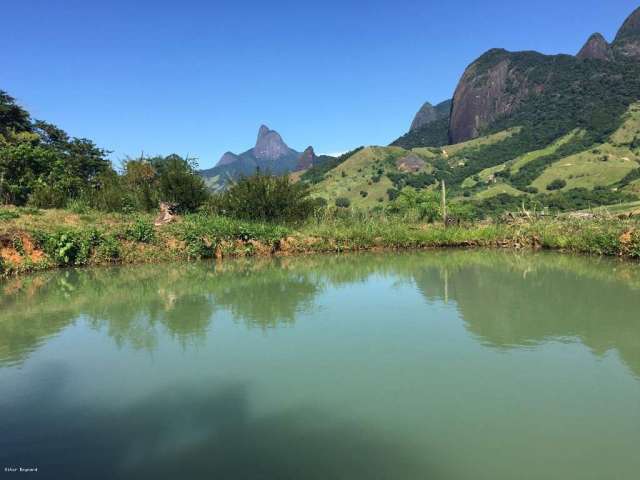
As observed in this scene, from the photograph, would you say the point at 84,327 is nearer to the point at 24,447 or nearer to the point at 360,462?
the point at 24,447

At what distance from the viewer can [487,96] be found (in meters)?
158

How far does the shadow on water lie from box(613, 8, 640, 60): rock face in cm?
19018

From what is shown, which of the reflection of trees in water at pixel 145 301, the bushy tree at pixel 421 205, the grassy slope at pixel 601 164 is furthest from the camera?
the grassy slope at pixel 601 164

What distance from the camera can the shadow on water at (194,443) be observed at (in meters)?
3.23

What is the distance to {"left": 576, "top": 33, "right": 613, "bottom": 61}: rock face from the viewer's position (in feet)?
516

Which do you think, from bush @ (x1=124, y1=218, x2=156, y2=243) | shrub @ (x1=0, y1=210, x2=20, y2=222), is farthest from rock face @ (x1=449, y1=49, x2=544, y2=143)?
shrub @ (x1=0, y1=210, x2=20, y2=222)

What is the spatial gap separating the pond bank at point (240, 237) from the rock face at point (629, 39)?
17254 centimetres

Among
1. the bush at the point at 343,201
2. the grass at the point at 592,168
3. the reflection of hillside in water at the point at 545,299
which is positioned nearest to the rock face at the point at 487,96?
the grass at the point at 592,168

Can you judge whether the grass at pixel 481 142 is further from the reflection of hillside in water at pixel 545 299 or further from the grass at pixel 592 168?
the reflection of hillside in water at pixel 545 299

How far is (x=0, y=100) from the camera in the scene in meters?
35.0

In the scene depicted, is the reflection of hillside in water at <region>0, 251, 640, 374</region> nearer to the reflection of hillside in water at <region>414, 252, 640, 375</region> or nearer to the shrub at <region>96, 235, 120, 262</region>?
the reflection of hillside in water at <region>414, 252, 640, 375</region>

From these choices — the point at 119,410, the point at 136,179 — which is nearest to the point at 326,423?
Answer: the point at 119,410

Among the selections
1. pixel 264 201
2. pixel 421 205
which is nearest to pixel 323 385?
pixel 264 201

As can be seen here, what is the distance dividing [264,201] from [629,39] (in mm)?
204450
